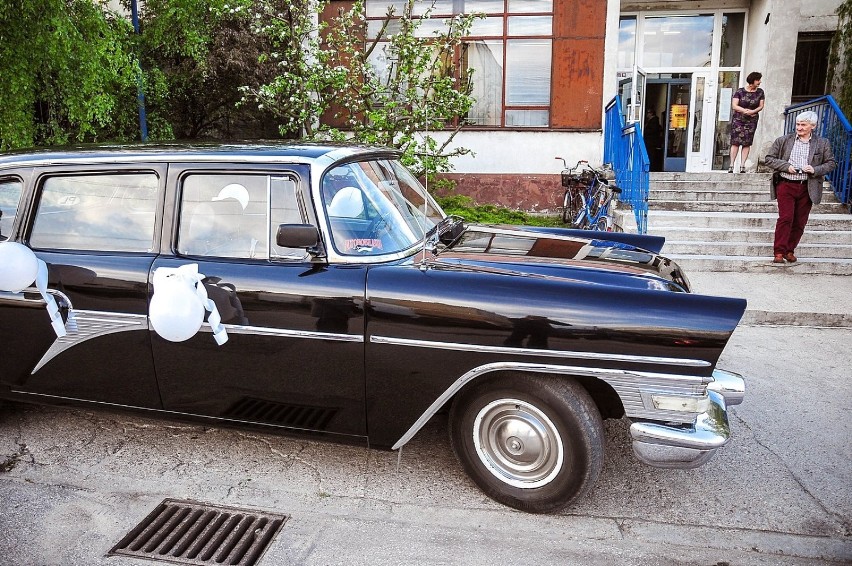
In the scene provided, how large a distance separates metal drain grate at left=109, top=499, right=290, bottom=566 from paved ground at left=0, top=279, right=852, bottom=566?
0.22ft

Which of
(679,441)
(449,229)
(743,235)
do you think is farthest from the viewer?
(743,235)

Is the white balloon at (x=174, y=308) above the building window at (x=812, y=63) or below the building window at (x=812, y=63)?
below

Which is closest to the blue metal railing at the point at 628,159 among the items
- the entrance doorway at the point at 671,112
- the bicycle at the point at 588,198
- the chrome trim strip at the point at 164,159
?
the bicycle at the point at 588,198

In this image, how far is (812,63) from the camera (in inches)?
557

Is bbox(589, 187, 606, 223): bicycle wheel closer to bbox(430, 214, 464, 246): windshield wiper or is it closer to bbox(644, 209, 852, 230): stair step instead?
bbox(644, 209, 852, 230): stair step

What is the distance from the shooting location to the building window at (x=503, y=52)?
12555 mm

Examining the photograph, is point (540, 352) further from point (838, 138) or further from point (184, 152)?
point (838, 138)

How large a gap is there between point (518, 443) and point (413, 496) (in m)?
0.68

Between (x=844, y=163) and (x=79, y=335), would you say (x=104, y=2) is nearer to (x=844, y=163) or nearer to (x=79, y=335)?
(x=79, y=335)

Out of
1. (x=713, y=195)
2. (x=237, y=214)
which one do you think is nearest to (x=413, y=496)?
(x=237, y=214)

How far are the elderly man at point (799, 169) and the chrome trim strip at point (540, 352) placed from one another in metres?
6.41

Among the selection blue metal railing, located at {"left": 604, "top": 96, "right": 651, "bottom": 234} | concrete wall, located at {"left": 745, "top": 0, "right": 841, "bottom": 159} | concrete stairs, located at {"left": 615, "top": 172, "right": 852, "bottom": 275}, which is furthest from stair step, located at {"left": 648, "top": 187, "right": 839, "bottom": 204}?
concrete wall, located at {"left": 745, "top": 0, "right": 841, "bottom": 159}

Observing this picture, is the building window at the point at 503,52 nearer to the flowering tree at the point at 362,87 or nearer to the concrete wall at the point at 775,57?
the flowering tree at the point at 362,87

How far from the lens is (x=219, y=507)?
3279 millimetres
